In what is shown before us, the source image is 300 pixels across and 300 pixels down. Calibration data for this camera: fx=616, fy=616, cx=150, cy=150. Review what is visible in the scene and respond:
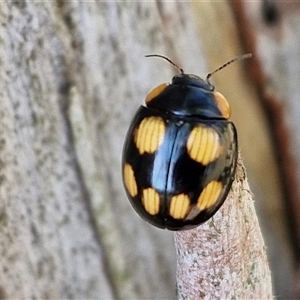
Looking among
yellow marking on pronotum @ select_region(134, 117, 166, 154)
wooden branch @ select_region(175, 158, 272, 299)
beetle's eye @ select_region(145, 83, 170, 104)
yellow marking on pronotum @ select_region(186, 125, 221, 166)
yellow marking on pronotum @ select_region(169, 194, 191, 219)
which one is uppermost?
beetle's eye @ select_region(145, 83, 170, 104)

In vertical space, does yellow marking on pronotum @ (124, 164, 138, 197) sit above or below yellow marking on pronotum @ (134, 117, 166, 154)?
below

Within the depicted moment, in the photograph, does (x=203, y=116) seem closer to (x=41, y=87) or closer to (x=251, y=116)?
(x=41, y=87)

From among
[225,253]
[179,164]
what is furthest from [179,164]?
[225,253]

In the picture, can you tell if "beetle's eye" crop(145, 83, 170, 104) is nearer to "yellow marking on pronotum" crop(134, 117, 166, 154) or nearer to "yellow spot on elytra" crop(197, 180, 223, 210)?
"yellow marking on pronotum" crop(134, 117, 166, 154)

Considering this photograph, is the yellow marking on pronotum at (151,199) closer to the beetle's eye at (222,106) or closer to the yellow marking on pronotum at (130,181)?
the yellow marking on pronotum at (130,181)

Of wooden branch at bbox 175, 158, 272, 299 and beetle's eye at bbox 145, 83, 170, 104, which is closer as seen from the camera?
wooden branch at bbox 175, 158, 272, 299

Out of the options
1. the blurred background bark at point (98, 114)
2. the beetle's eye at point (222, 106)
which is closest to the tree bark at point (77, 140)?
the blurred background bark at point (98, 114)

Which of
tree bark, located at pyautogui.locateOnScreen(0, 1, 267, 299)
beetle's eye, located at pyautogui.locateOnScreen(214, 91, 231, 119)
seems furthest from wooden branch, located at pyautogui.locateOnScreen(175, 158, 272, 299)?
beetle's eye, located at pyautogui.locateOnScreen(214, 91, 231, 119)
